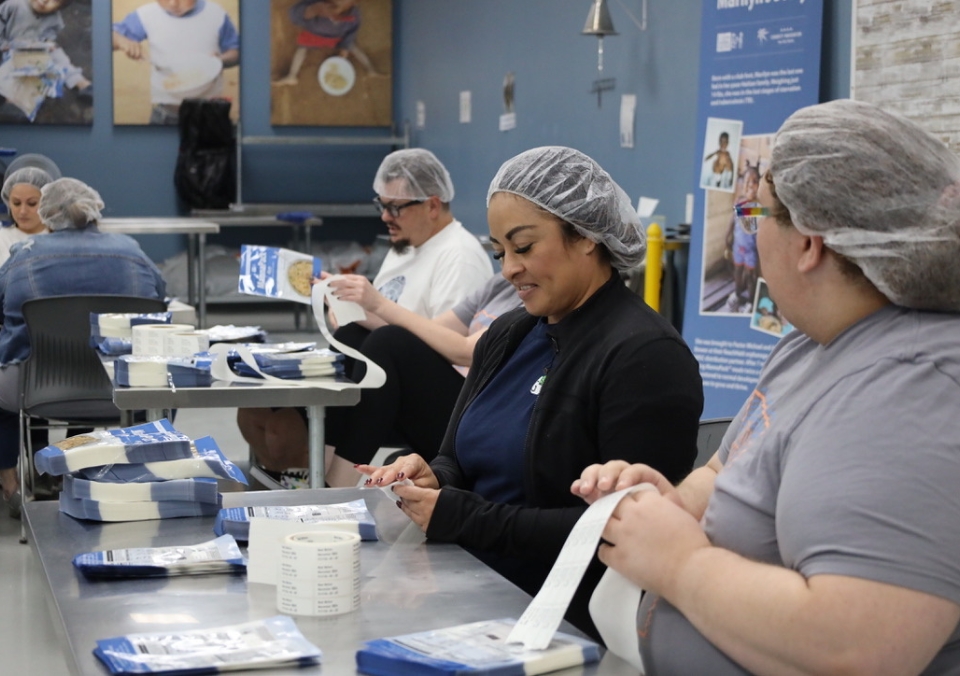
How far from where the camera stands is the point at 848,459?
116cm

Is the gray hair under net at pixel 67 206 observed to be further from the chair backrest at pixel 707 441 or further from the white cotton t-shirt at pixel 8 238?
the chair backrest at pixel 707 441

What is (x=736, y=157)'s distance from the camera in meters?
5.14

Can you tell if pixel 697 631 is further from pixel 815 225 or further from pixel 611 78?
pixel 611 78

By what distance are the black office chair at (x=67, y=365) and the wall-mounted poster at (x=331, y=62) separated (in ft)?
Answer: 23.2

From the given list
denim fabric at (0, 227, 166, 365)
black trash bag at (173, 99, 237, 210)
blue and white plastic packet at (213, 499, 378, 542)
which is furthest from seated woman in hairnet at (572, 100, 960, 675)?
black trash bag at (173, 99, 237, 210)

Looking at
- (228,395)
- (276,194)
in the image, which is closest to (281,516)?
(228,395)

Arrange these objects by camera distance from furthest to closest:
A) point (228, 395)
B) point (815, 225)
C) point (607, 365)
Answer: point (228, 395), point (607, 365), point (815, 225)

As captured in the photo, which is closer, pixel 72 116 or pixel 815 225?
pixel 815 225

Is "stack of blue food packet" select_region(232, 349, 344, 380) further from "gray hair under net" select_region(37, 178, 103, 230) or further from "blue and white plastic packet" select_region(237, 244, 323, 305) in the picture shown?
"gray hair under net" select_region(37, 178, 103, 230)

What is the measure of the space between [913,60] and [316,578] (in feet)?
11.4

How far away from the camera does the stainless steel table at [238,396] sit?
3230 mm

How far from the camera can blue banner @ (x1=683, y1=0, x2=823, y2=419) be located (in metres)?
4.89

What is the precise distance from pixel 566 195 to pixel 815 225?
1.01m

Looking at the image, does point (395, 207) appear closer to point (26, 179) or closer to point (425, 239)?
point (425, 239)
